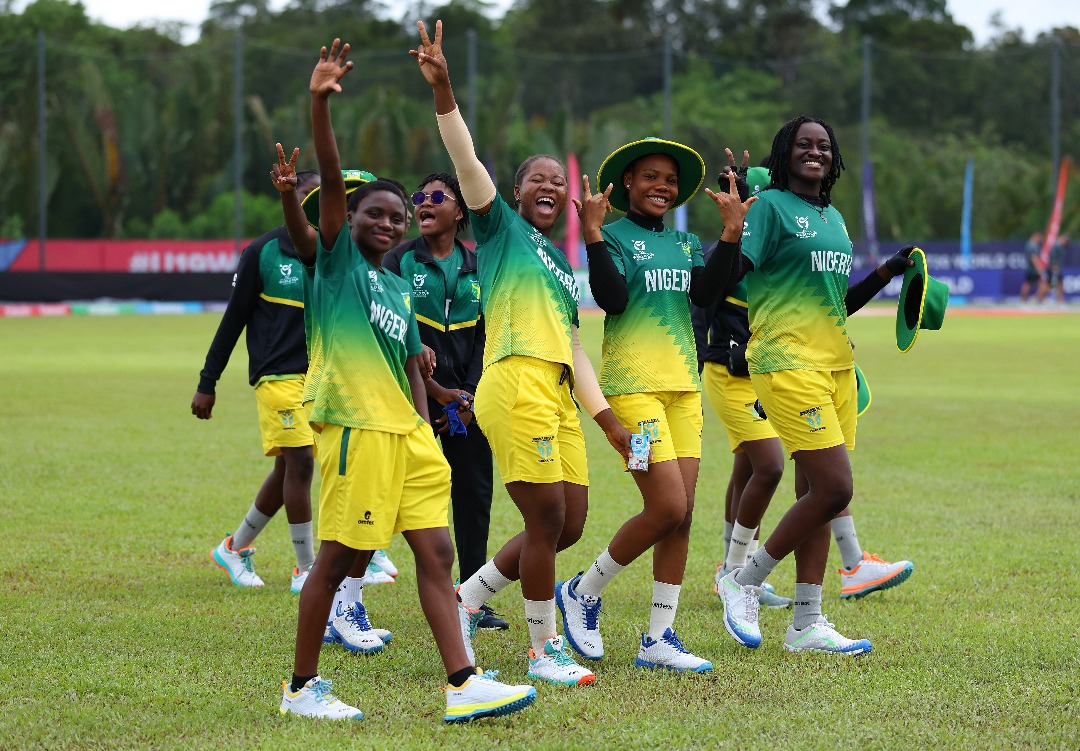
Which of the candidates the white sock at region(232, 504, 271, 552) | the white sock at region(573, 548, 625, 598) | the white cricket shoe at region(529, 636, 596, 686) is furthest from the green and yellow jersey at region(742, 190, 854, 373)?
the white sock at region(232, 504, 271, 552)

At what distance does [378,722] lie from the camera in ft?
15.9

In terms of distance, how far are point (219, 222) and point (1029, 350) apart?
954 inches

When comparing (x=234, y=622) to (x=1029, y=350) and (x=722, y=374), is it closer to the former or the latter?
(x=722, y=374)

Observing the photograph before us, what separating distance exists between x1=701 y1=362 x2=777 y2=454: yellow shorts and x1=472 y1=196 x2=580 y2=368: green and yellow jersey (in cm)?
181

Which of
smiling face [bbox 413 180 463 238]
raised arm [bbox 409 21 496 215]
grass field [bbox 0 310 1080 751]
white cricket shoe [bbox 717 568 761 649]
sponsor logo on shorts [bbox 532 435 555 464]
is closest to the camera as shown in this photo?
grass field [bbox 0 310 1080 751]

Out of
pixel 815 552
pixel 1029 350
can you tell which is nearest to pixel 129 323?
pixel 1029 350

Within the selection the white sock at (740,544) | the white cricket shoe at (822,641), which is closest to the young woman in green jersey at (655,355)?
A: the white cricket shoe at (822,641)

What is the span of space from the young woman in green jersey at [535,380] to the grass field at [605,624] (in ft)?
1.54

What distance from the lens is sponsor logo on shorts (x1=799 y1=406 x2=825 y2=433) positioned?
585 centimetres

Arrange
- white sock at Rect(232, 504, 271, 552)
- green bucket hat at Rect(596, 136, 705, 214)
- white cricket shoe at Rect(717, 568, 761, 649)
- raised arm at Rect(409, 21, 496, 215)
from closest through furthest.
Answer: raised arm at Rect(409, 21, 496, 215)
green bucket hat at Rect(596, 136, 705, 214)
white cricket shoe at Rect(717, 568, 761, 649)
white sock at Rect(232, 504, 271, 552)

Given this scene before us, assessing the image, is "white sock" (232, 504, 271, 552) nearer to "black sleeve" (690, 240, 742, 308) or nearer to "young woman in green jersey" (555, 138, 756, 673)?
"young woman in green jersey" (555, 138, 756, 673)

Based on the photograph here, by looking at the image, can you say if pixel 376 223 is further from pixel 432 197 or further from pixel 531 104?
pixel 531 104

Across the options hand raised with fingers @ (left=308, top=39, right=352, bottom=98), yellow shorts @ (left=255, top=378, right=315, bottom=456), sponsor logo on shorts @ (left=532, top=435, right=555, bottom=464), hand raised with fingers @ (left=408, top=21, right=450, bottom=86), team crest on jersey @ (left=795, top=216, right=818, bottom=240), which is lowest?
yellow shorts @ (left=255, top=378, right=315, bottom=456)

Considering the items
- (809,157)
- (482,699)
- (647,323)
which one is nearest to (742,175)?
(809,157)
